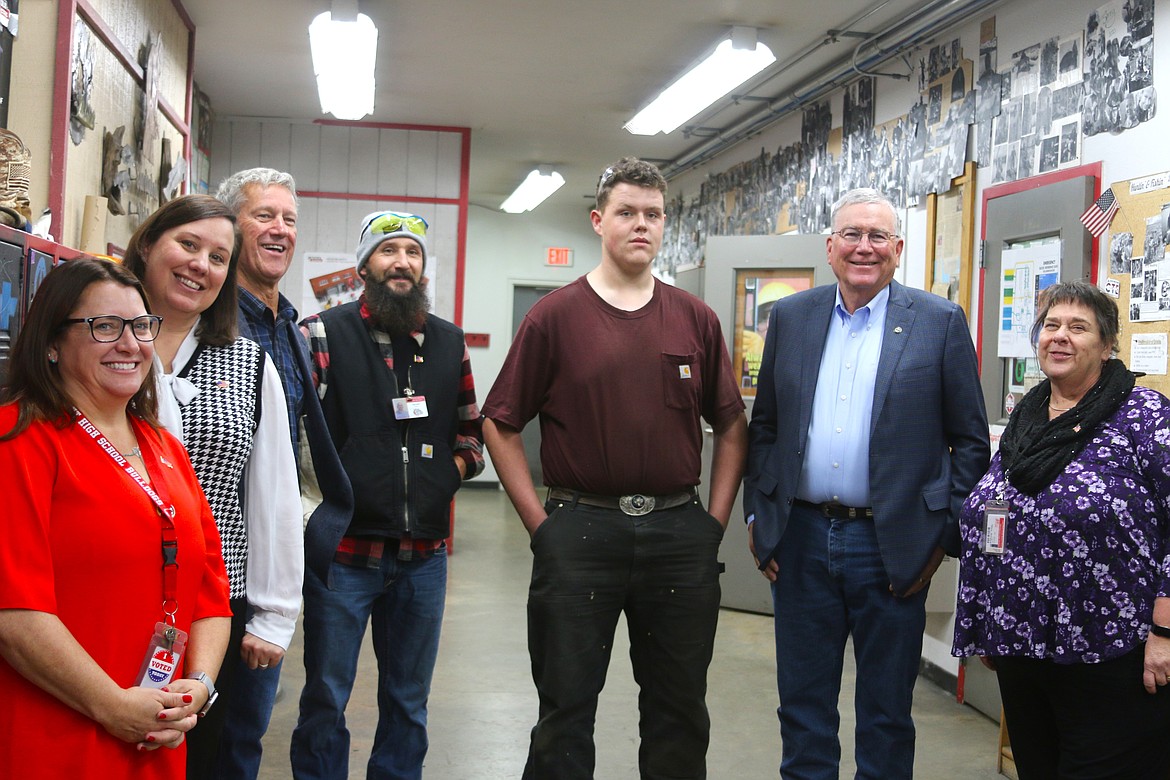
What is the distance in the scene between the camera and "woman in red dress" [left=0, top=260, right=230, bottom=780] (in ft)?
4.98

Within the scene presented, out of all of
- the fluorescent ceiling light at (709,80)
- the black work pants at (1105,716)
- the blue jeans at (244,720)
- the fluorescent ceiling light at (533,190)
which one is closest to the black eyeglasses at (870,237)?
the black work pants at (1105,716)

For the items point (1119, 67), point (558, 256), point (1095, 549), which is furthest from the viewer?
point (558, 256)

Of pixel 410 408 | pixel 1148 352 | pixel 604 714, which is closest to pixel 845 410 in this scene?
pixel 410 408

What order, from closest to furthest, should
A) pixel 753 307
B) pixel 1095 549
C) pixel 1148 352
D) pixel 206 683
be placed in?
pixel 206 683 < pixel 1095 549 < pixel 1148 352 < pixel 753 307

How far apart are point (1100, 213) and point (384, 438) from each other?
2.69m

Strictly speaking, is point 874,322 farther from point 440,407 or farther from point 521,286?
point 521,286

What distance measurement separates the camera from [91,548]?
1.57 metres

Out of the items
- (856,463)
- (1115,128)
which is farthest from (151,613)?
(1115,128)

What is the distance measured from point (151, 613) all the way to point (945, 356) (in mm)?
1947

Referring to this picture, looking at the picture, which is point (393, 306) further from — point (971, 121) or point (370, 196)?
point (370, 196)

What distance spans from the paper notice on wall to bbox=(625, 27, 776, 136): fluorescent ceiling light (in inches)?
102

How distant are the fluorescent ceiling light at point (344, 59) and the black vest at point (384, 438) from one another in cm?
289

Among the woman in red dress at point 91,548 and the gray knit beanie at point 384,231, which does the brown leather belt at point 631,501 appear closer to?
the gray knit beanie at point 384,231

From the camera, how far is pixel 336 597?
8.67 feet
